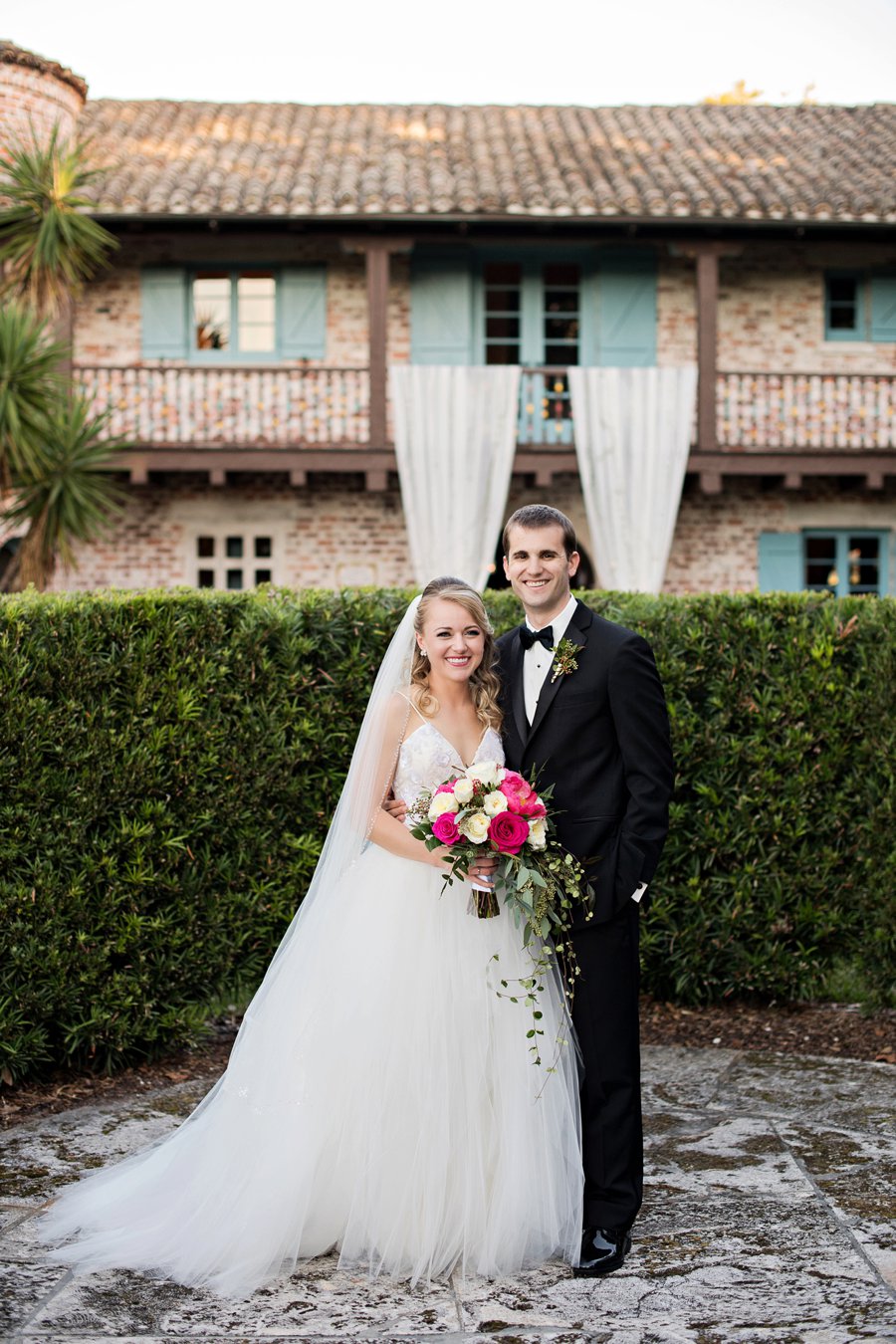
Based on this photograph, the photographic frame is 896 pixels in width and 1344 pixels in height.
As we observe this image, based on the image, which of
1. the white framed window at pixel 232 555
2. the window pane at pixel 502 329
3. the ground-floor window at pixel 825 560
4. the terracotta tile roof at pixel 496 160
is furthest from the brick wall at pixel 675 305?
the white framed window at pixel 232 555

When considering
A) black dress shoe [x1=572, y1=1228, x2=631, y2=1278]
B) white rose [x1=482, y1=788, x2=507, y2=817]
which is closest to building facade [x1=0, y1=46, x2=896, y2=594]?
white rose [x1=482, y1=788, x2=507, y2=817]

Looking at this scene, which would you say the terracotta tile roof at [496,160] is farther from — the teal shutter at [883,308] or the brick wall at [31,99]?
the teal shutter at [883,308]

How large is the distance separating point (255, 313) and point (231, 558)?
315cm

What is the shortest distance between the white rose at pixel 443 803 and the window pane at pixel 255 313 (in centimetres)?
1393

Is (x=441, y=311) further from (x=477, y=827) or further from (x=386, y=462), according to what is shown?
(x=477, y=827)

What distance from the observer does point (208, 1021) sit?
5.80m

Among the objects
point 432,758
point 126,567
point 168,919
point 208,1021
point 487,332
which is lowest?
point 208,1021

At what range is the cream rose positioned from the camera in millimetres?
3238

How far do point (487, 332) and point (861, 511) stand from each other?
527 cm

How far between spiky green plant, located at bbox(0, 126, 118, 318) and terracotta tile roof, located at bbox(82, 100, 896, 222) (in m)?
1.84

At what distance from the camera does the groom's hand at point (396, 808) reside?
11.9ft

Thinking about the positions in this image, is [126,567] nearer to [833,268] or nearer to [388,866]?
[833,268]

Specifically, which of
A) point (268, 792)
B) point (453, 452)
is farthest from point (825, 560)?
point (268, 792)

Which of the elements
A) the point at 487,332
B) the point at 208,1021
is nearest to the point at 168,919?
the point at 208,1021
